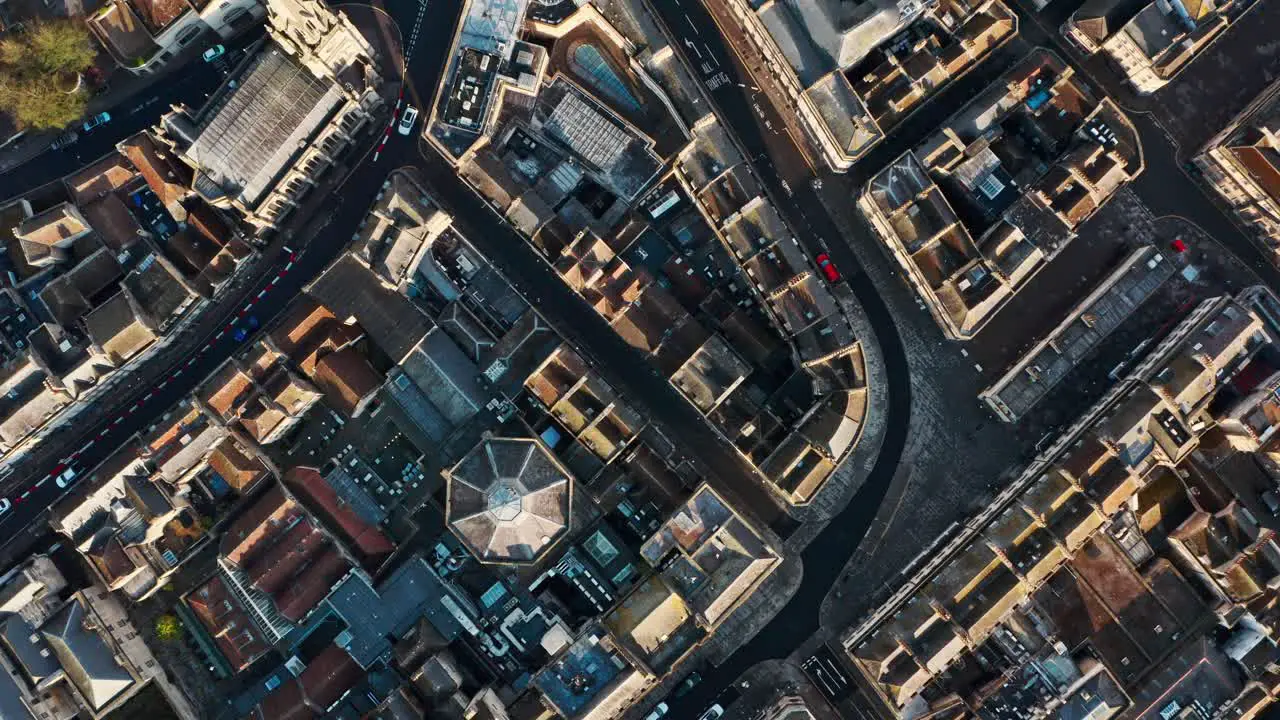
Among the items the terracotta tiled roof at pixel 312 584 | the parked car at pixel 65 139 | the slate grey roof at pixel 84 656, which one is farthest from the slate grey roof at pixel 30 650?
the parked car at pixel 65 139

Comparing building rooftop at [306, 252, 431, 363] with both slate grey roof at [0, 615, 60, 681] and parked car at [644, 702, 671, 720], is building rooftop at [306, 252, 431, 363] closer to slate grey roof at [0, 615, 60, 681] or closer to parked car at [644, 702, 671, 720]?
slate grey roof at [0, 615, 60, 681]

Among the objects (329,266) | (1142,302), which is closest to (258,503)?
(329,266)

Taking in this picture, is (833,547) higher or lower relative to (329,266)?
lower

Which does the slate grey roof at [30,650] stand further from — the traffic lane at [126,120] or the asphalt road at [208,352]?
the traffic lane at [126,120]

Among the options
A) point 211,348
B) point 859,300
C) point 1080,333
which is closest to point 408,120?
point 211,348

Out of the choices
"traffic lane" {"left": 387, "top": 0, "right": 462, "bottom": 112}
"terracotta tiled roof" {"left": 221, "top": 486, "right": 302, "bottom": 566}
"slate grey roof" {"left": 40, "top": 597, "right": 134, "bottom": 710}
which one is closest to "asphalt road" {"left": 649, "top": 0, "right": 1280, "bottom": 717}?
"traffic lane" {"left": 387, "top": 0, "right": 462, "bottom": 112}

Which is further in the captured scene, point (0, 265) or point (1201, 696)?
point (0, 265)

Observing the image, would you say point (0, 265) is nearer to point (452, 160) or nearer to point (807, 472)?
point (452, 160)
